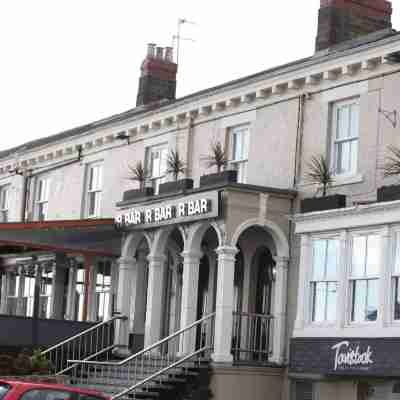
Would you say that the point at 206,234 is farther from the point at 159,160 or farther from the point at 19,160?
the point at 19,160

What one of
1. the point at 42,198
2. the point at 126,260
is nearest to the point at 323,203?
the point at 126,260

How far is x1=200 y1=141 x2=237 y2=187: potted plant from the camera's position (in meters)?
23.6

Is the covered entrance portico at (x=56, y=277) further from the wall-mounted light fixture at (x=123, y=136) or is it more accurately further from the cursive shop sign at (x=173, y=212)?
the wall-mounted light fixture at (x=123, y=136)

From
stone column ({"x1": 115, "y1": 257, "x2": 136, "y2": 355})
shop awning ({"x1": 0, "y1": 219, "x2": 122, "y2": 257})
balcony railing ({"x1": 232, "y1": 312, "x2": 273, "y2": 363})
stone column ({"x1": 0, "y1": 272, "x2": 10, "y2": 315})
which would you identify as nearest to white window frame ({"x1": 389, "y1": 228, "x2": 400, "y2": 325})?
balcony railing ({"x1": 232, "y1": 312, "x2": 273, "y2": 363})

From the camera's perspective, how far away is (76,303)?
105 feet

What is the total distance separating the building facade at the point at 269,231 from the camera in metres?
22.0

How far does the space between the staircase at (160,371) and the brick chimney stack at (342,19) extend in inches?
275

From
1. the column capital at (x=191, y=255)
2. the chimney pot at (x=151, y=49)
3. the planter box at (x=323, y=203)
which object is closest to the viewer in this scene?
the planter box at (x=323, y=203)

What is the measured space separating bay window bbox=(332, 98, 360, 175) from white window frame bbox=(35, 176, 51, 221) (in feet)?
43.4

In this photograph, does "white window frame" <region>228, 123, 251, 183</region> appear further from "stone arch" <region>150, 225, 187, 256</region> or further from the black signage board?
the black signage board

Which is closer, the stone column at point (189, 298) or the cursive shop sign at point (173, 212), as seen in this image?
the cursive shop sign at point (173, 212)

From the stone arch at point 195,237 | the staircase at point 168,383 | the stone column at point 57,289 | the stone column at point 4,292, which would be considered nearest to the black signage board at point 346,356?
the staircase at point 168,383

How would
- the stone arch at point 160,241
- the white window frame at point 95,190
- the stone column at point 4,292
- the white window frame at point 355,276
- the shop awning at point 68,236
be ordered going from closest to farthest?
the white window frame at point 355,276 < the stone arch at point 160,241 < the shop awning at point 68,236 < the white window frame at point 95,190 < the stone column at point 4,292

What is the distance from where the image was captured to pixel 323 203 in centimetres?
2284
